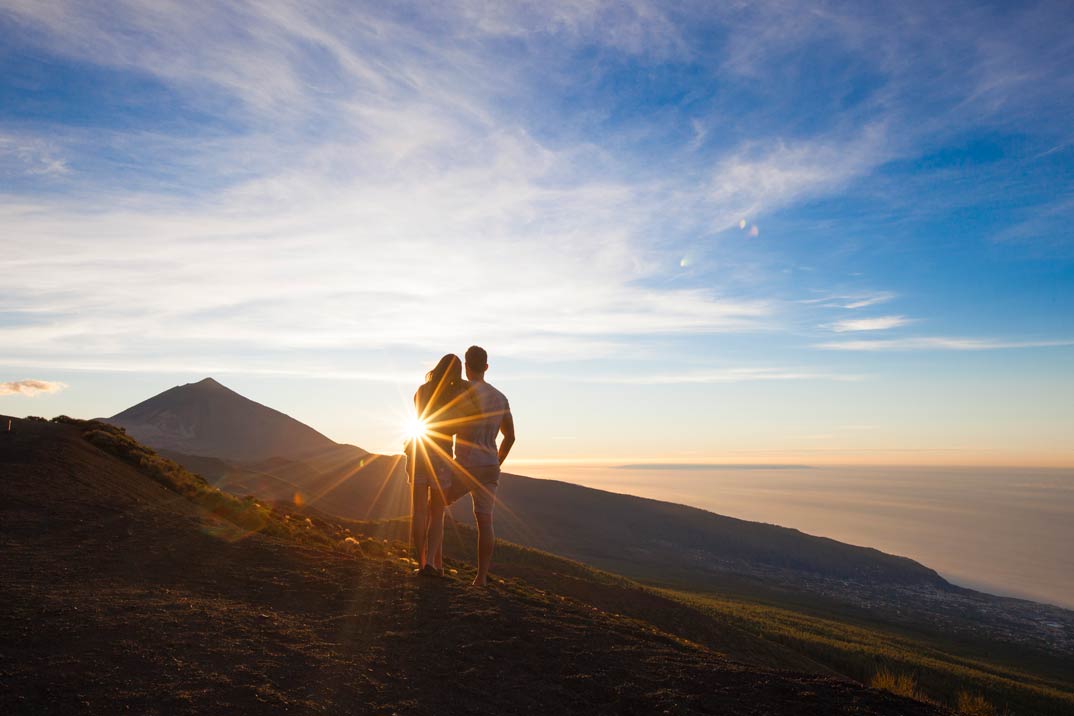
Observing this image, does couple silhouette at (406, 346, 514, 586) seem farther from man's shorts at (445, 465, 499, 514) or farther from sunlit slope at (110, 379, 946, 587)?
sunlit slope at (110, 379, 946, 587)

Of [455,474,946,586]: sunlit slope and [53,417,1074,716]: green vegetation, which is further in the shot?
[455,474,946,586]: sunlit slope

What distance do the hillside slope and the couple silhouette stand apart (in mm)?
1158

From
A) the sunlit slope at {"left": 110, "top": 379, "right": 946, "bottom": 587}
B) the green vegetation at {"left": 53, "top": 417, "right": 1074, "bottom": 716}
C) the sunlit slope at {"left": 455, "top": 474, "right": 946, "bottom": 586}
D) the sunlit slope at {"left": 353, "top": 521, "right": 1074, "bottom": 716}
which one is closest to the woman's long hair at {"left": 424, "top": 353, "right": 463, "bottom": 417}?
the green vegetation at {"left": 53, "top": 417, "right": 1074, "bottom": 716}

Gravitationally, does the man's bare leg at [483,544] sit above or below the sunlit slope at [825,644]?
above

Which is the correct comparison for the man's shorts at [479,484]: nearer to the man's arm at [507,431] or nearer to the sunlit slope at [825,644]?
the man's arm at [507,431]

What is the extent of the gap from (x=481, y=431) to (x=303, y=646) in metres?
2.93

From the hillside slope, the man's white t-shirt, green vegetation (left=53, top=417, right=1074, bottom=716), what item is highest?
the man's white t-shirt

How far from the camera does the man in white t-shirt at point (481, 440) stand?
7633mm

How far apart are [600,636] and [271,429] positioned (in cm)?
12645

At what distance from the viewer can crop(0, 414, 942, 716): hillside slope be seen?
4.52 m

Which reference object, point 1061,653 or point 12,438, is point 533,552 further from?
point 1061,653

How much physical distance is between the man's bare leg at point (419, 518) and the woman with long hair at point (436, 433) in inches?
0.5

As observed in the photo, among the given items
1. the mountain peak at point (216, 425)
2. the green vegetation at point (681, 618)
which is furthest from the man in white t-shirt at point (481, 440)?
the mountain peak at point (216, 425)

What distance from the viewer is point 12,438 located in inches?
582
